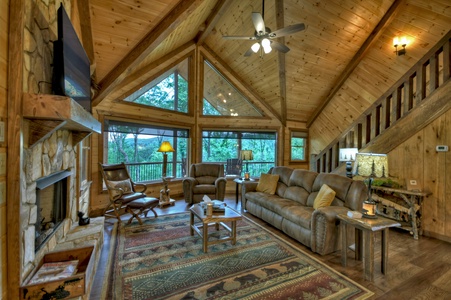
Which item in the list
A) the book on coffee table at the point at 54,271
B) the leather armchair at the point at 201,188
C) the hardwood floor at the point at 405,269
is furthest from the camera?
the leather armchair at the point at 201,188

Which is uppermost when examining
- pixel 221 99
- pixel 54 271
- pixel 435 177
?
pixel 221 99

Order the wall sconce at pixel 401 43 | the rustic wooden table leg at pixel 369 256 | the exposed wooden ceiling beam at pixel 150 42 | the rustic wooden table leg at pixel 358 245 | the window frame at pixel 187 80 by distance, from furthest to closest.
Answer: the window frame at pixel 187 80
the wall sconce at pixel 401 43
the exposed wooden ceiling beam at pixel 150 42
the rustic wooden table leg at pixel 358 245
the rustic wooden table leg at pixel 369 256

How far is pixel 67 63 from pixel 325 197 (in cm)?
328

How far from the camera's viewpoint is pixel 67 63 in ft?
5.99

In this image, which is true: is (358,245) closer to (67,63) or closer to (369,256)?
(369,256)

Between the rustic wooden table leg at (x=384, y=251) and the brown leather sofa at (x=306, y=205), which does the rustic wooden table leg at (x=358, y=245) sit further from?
the rustic wooden table leg at (x=384, y=251)

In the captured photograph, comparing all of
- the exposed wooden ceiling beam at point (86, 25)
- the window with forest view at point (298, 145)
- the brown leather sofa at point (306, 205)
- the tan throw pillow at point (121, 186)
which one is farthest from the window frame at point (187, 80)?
the window with forest view at point (298, 145)

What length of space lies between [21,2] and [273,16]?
4.42 m

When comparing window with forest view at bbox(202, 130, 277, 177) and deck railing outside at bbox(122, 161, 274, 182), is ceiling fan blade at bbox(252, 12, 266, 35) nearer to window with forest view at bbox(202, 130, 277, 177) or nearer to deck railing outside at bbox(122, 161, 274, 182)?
window with forest view at bbox(202, 130, 277, 177)

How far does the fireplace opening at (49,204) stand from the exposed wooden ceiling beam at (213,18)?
14.2ft

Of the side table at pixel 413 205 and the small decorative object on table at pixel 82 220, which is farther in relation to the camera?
the side table at pixel 413 205

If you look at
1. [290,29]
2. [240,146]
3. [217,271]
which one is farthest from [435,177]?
[240,146]

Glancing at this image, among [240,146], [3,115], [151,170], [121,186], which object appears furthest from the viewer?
[240,146]

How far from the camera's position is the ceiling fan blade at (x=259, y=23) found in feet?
10.1
